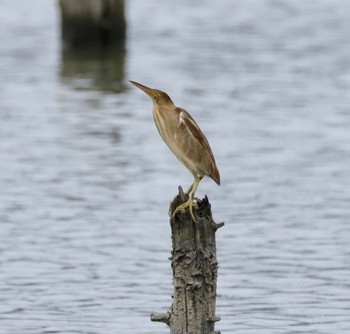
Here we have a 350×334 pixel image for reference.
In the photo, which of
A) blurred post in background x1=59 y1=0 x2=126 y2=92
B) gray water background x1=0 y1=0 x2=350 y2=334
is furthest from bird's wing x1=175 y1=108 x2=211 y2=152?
blurred post in background x1=59 y1=0 x2=126 y2=92

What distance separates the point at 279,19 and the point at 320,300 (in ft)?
66.3

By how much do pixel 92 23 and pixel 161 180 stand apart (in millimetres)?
8747

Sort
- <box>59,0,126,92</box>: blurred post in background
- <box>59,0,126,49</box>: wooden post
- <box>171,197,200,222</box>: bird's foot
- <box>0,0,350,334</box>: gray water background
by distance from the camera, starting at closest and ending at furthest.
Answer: <box>171,197,200,222</box>: bird's foot, <box>0,0,350,334</box>: gray water background, <box>59,0,126,92</box>: blurred post in background, <box>59,0,126,49</box>: wooden post

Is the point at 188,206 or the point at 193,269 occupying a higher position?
the point at 188,206

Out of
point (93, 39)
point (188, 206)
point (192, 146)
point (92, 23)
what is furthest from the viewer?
point (93, 39)

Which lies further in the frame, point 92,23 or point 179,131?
point 92,23

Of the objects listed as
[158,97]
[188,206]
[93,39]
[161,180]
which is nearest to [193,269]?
[188,206]

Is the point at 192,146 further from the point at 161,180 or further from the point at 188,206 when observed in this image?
the point at 161,180

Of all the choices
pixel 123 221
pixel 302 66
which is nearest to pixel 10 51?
pixel 302 66

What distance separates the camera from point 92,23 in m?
22.6

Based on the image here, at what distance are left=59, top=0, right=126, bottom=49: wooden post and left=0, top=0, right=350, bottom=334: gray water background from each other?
0.99ft

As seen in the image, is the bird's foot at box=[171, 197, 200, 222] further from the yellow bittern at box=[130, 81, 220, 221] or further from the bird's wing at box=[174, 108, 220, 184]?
the bird's wing at box=[174, 108, 220, 184]

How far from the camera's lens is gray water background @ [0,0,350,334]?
10013mm

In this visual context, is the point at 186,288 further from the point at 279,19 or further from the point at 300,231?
the point at 279,19
